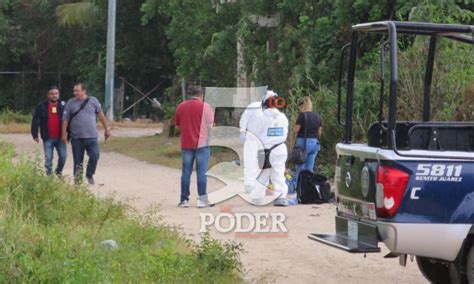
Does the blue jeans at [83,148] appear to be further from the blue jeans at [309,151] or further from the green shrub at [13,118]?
the green shrub at [13,118]

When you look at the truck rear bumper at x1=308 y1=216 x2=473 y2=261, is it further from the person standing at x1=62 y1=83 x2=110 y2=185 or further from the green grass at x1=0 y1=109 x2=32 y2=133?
the green grass at x1=0 y1=109 x2=32 y2=133

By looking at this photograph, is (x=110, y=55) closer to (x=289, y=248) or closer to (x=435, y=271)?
(x=289, y=248)

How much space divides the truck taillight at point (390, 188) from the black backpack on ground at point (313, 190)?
7.30 m

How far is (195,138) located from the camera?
1416 cm

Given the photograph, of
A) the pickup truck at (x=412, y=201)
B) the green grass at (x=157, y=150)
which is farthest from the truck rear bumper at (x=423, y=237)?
the green grass at (x=157, y=150)

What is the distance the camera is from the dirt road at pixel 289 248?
962 cm

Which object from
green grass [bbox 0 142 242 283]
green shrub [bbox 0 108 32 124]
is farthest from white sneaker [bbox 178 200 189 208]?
green shrub [bbox 0 108 32 124]

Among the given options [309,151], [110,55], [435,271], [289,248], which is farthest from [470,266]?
[110,55]

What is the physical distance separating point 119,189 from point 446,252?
10.2 metres

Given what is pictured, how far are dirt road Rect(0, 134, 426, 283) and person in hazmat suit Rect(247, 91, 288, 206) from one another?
12.3 inches

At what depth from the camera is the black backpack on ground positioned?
14.9m

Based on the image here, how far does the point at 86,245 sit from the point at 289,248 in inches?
120

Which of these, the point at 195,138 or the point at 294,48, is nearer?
the point at 195,138

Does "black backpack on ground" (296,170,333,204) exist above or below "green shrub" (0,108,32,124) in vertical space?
above
